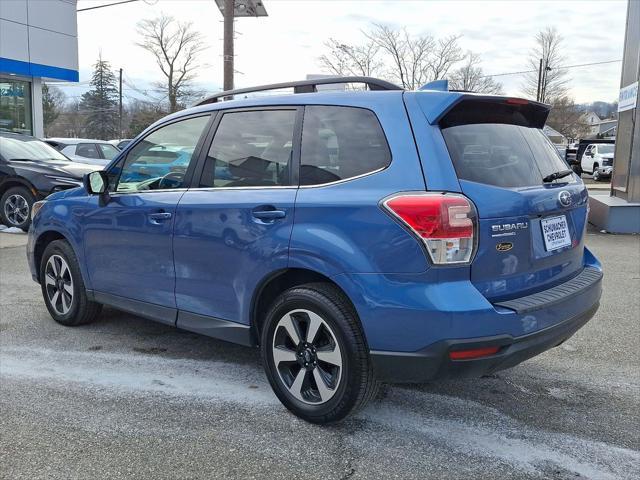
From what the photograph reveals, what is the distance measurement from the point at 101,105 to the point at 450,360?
7180 centimetres

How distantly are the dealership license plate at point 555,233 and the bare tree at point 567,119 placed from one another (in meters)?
48.5

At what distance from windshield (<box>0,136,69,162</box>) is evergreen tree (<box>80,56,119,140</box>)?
55.5m

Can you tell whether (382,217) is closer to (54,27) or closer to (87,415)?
(87,415)

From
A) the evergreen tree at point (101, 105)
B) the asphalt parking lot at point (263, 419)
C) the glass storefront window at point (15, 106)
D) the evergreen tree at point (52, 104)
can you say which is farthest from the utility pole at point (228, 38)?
the evergreen tree at point (101, 105)

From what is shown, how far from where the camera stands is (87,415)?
3.27 metres

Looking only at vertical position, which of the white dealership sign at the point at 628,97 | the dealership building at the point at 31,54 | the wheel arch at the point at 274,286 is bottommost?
the wheel arch at the point at 274,286

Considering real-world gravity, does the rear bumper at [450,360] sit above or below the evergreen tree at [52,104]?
below

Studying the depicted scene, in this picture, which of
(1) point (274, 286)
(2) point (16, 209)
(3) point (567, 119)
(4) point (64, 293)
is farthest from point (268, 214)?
(3) point (567, 119)

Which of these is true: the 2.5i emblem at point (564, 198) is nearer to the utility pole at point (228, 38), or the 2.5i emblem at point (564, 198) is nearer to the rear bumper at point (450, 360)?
the rear bumper at point (450, 360)

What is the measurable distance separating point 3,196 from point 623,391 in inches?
381

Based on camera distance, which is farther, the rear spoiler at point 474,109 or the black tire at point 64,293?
the black tire at point 64,293

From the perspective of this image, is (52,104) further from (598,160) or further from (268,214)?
(268,214)

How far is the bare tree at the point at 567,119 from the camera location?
1962 inches

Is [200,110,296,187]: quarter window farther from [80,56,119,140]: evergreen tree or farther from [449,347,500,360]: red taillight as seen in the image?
[80,56,119,140]: evergreen tree
